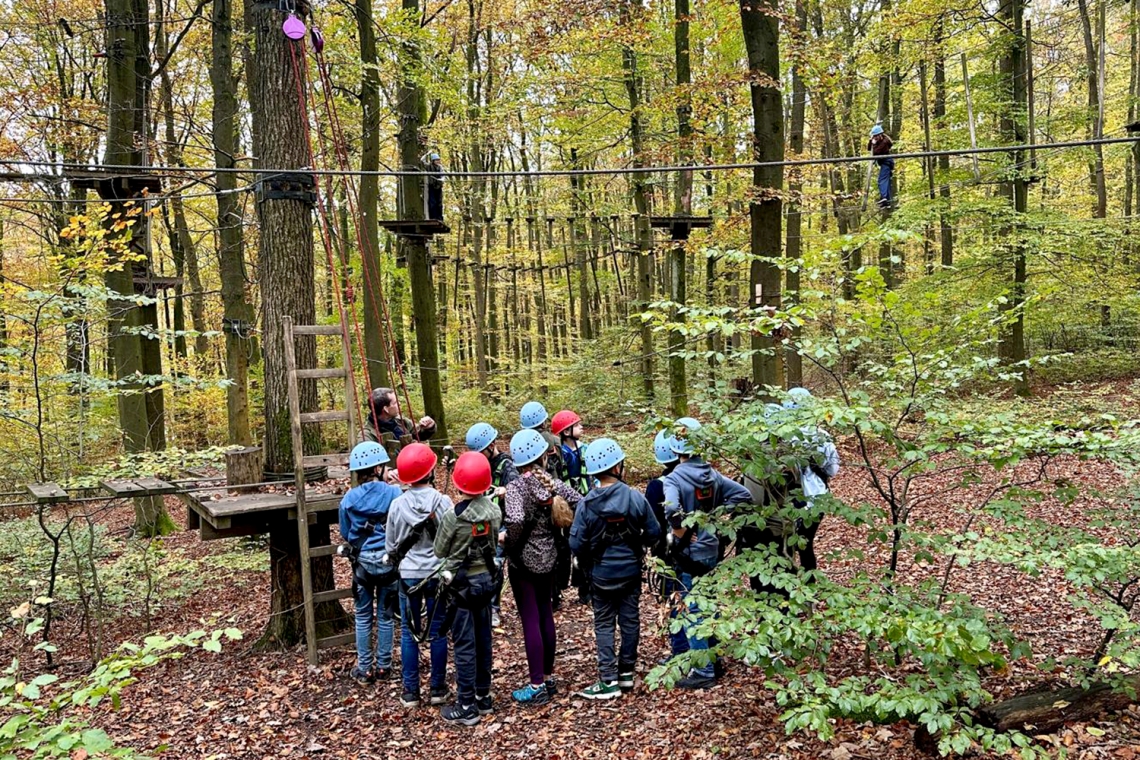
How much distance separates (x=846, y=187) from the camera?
1914 cm

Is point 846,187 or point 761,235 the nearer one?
point 761,235

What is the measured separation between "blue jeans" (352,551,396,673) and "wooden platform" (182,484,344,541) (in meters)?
0.82

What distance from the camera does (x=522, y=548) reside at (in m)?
4.94

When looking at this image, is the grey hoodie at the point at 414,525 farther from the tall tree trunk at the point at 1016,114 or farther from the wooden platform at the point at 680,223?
the tall tree trunk at the point at 1016,114

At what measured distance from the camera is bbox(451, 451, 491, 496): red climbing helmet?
4695mm

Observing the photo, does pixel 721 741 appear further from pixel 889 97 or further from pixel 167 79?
pixel 889 97

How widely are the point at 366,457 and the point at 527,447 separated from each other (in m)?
1.34

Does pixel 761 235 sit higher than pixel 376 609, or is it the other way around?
pixel 761 235

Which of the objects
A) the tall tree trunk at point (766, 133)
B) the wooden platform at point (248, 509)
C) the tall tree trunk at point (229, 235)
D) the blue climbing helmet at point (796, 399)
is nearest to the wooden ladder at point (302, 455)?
the wooden platform at point (248, 509)

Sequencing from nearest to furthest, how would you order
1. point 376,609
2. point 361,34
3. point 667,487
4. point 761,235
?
1. point 667,487
2. point 376,609
3. point 761,235
4. point 361,34

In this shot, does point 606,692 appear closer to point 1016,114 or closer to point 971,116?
point 971,116

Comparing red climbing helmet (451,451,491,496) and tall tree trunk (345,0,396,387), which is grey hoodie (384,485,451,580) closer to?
red climbing helmet (451,451,491,496)

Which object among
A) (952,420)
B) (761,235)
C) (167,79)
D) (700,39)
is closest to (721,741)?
(952,420)

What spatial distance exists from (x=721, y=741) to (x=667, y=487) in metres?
1.62
